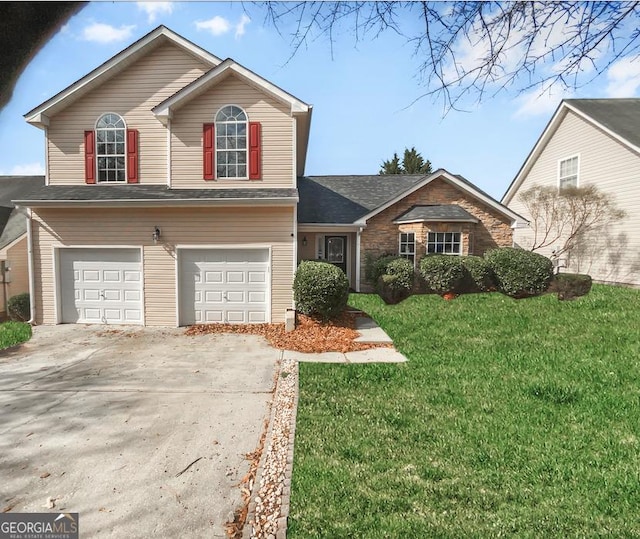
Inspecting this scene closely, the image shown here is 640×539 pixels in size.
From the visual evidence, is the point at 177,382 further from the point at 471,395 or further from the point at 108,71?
the point at 108,71

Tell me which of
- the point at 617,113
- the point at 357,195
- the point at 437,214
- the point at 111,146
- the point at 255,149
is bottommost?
the point at 437,214

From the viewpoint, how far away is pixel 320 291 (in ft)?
28.4

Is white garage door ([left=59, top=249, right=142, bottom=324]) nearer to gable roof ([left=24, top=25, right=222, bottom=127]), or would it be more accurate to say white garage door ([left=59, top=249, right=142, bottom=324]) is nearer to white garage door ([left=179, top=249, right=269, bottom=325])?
white garage door ([left=179, top=249, right=269, bottom=325])

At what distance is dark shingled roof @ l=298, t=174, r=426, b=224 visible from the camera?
14320 millimetres

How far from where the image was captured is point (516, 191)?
66.4 feet

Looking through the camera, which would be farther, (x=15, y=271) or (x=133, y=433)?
(x=15, y=271)

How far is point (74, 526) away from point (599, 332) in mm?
9541

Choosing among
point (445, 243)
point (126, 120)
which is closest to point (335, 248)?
point (445, 243)

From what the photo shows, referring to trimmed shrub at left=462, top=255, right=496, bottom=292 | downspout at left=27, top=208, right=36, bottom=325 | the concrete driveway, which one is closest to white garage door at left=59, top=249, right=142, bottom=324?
downspout at left=27, top=208, right=36, bottom=325

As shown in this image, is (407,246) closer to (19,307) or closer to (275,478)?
(275,478)

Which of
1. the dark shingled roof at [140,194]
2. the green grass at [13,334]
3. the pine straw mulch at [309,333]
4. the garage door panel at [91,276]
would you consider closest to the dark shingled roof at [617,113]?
the pine straw mulch at [309,333]

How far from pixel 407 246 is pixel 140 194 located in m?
10.1

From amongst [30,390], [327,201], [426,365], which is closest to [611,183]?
[327,201]

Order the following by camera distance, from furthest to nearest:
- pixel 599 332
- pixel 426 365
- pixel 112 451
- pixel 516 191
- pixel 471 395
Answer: pixel 516 191 < pixel 599 332 < pixel 426 365 < pixel 471 395 < pixel 112 451
